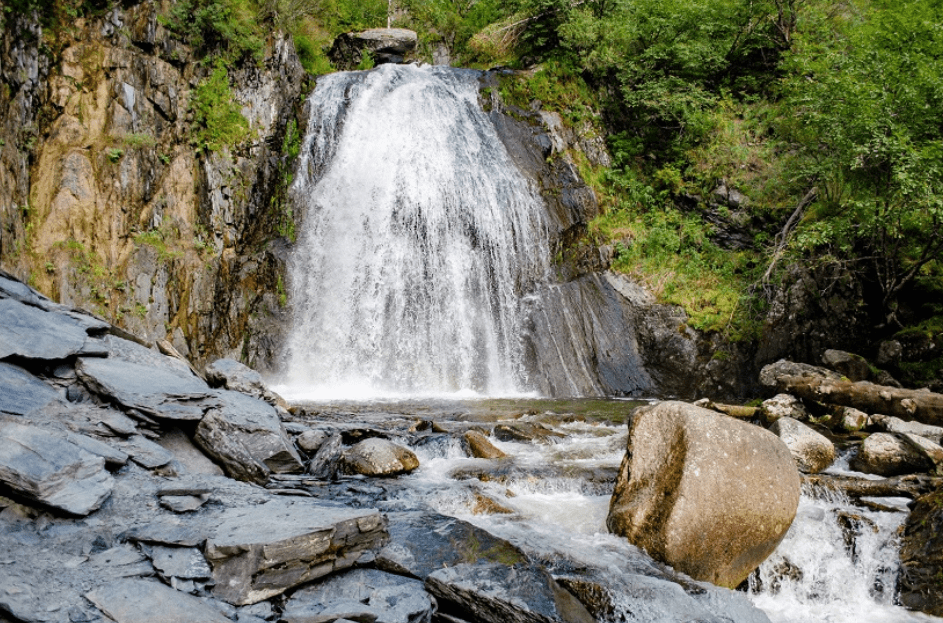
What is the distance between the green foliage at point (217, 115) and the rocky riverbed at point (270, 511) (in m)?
11.1

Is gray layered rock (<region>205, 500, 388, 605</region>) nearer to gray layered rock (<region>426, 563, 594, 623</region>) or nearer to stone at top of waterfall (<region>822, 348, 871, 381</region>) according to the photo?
gray layered rock (<region>426, 563, 594, 623</region>)

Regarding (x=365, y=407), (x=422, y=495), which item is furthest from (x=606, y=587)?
(x=365, y=407)

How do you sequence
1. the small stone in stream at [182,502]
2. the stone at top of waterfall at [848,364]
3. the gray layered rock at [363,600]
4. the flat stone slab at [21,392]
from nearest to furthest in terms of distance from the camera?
the gray layered rock at [363,600] < the small stone in stream at [182,502] < the flat stone slab at [21,392] < the stone at top of waterfall at [848,364]

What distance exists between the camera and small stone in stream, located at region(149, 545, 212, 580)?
12.1 ft

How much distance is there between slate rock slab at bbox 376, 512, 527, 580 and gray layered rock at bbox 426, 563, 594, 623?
0.31 metres

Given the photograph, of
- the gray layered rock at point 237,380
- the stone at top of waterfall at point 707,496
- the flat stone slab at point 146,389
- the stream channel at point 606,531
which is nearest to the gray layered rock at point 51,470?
the flat stone slab at point 146,389

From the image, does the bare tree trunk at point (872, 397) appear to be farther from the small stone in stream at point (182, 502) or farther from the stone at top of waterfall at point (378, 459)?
the small stone in stream at point (182, 502)

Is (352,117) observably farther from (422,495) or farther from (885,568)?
(885,568)

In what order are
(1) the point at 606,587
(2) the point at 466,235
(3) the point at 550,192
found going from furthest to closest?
1. (3) the point at 550,192
2. (2) the point at 466,235
3. (1) the point at 606,587

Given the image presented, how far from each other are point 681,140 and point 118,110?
57.2 feet

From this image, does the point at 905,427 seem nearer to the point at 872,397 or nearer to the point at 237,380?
the point at 872,397

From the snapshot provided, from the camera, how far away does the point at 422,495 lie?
6312 mm

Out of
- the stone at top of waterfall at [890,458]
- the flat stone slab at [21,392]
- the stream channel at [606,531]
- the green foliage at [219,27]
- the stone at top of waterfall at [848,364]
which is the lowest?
the stream channel at [606,531]

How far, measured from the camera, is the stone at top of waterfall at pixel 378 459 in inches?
277
